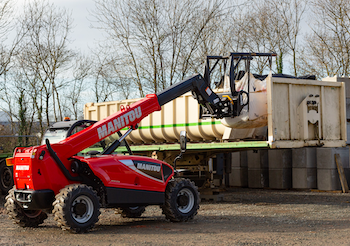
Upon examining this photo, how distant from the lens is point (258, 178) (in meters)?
17.3

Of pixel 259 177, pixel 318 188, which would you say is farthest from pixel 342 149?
pixel 259 177

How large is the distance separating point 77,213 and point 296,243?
335 centimetres

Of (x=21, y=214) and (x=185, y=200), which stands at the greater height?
(x=185, y=200)

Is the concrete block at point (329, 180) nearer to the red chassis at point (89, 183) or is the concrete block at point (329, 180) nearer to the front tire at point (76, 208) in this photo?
the red chassis at point (89, 183)

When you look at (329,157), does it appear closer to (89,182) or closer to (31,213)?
(89,182)

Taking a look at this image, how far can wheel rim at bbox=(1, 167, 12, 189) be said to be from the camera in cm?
1534

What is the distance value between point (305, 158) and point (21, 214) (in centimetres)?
1060

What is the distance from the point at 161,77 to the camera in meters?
22.6

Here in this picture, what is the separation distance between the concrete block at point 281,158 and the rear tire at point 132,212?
320 inches

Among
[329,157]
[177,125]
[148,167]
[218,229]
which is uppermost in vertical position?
[177,125]

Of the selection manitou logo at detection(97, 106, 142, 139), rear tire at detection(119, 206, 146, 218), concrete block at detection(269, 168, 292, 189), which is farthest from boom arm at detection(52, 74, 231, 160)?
concrete block at detection(269, 168, 292, 189)

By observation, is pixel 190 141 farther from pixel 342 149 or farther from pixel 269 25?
pixel 269 25

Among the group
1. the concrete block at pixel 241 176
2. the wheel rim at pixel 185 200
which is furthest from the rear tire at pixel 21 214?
the concrete block at pixel 241 176

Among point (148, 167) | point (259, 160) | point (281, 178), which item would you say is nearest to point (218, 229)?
point (148, 167)
